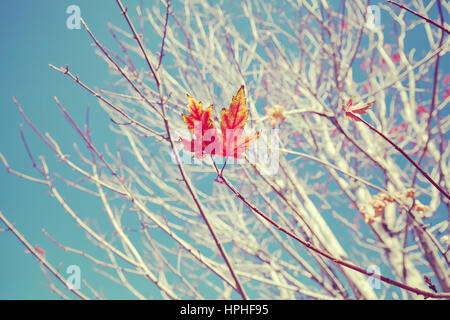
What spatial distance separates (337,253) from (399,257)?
→ 0.44 metres

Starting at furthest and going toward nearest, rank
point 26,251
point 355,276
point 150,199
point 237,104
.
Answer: point 150,199 < point 355,276 < point 26,251 < point 237,104

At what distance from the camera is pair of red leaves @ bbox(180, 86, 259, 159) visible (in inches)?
25.0

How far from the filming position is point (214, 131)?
668 mm

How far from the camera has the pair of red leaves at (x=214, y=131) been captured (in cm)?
63

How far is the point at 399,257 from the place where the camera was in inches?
73.7
